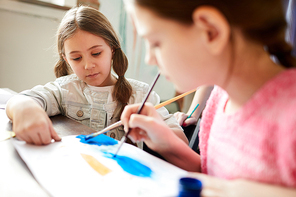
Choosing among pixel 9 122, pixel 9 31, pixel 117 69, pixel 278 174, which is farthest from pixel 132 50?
pixel 278 174

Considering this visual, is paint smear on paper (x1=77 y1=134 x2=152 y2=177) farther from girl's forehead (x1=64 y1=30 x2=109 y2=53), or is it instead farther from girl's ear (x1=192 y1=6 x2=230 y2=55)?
girl's forehead (x1=64 y1=30 x2=109 y2=53)

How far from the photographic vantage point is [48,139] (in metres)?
0.62

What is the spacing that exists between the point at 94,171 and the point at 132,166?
0.08 meters

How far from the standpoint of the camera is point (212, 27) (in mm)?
380

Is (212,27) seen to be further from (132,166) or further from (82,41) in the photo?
(82,41)

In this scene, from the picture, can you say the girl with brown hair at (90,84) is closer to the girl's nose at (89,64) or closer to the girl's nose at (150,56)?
the girl's nose at (89,64)

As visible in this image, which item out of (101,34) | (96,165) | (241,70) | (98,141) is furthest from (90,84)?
(241,70)

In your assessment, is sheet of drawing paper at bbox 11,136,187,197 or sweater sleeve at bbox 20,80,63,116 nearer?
sheet of drawing paper at bbox 11,136,187,197

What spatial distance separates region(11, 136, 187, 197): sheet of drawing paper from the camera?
0.44 m

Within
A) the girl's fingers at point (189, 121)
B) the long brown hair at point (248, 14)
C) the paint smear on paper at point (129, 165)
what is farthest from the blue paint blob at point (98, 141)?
the girl's fingers at point (189, 121)

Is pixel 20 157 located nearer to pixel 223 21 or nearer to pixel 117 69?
pixel 223 21

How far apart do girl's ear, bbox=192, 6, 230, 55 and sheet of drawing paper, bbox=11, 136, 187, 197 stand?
10.4 inches

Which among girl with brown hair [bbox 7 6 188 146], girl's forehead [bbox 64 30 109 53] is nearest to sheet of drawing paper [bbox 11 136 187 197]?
girl with brown hair [bbox 7 6 188 146]

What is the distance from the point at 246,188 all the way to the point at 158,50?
0.87 feet
